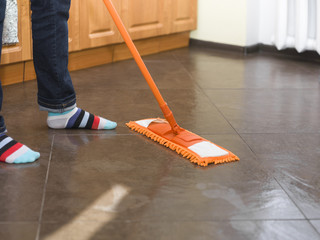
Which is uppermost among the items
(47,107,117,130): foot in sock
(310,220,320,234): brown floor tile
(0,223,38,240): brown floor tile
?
(47,107,117,130): foot in sock

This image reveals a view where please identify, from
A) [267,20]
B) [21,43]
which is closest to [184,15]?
[267,20]

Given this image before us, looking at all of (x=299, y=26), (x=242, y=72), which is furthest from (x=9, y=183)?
(x=299, y=26)

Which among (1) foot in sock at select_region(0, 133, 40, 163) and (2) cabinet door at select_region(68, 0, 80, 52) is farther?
(2) cabinet door at select_region(68, 0, 80, 52)

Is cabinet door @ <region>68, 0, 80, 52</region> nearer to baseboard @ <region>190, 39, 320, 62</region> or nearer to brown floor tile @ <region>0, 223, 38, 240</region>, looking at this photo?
baseboard @ <region>190, 39, 320, 62</region>

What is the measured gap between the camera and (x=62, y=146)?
4.91ft

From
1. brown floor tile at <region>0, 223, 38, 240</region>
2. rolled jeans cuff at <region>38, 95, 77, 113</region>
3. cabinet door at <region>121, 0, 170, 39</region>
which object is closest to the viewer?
brown floor tile at <region>0, 223, 38, 240</region>

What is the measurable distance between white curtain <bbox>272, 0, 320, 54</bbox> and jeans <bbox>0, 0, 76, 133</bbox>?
159cm

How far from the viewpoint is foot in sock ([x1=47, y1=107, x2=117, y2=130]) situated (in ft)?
5.28

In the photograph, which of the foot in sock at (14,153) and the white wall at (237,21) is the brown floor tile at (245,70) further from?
the foot in sock at (14,153)

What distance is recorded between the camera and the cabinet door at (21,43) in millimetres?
2098

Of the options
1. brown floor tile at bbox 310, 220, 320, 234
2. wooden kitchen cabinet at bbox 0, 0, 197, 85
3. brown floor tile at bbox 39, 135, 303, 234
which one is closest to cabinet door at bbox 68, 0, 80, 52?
wooden kitchen cabinet at bbox 0, 0, 197, 85

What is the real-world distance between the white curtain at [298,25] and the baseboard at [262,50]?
0.30ft

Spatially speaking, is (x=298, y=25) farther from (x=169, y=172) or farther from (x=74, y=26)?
(x=169, y=172)

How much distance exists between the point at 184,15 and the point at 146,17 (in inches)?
13.6
